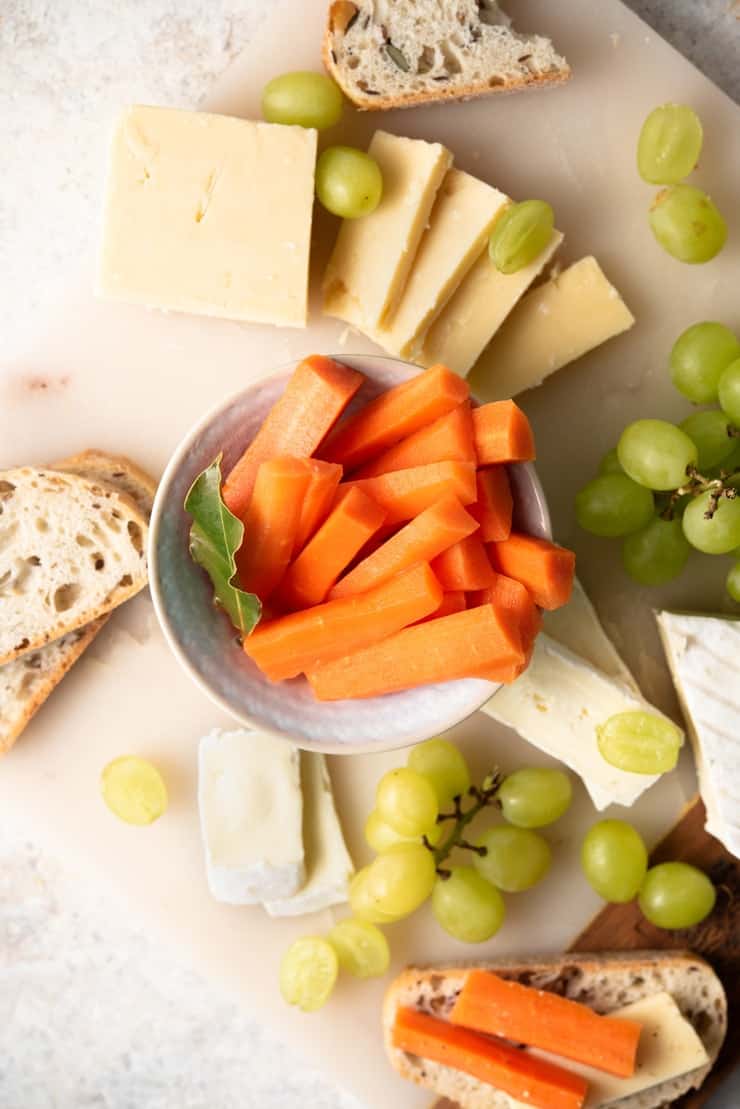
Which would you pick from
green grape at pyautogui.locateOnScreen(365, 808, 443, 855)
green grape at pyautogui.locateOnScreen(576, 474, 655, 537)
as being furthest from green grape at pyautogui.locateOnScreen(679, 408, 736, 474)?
green grape at pyautogui.locateOnScreen(365, 808, 443, 855)

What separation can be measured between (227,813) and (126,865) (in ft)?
0.70

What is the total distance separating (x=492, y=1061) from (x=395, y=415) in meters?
1.04

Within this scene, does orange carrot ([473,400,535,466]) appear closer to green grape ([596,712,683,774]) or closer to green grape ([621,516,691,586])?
green grape ([621,516,691,586])

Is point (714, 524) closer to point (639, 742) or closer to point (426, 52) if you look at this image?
point (639, 742)

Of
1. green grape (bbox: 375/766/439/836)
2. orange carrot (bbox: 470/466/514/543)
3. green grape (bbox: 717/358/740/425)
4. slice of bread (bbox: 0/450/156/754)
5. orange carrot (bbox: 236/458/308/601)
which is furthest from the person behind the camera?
slice of bread (bbox: 0/450/156/754)

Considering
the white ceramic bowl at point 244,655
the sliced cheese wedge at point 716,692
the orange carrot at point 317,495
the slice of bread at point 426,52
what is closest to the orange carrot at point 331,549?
the orange carrot at point 317,495

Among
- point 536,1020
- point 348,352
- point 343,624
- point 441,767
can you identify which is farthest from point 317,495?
point 536,1020

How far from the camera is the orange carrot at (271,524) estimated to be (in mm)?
1364

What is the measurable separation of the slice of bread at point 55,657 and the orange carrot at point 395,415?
0.42m

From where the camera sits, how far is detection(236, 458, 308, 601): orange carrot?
136 centimetres

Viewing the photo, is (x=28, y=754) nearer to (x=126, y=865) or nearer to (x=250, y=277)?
(x=126, y=865)

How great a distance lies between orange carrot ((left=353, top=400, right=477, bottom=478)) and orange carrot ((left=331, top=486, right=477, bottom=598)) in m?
0.08

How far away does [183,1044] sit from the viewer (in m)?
2.02

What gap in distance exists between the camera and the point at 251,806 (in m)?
1.80
